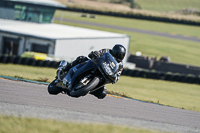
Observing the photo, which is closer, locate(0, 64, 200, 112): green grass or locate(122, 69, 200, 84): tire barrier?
locate(0, 64, 200, 112): green grass

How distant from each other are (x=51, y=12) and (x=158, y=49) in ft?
54.4

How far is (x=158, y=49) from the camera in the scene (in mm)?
47344

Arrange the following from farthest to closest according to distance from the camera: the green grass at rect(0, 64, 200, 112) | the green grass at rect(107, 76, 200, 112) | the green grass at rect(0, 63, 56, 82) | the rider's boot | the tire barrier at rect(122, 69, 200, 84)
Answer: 1. the tire barrier at rect(122, 69, 200, 84)
2. the green grass at rect(0, 63, 56, 82)
3. the green grass at rect(0, 64, 200, 112)
4. the green grass at rect(107, 76, 200, 112)
5. the rider's boot

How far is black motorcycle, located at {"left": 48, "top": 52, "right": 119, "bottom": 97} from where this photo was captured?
7621 mm

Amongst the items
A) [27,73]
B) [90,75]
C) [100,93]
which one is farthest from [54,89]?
[27,73]

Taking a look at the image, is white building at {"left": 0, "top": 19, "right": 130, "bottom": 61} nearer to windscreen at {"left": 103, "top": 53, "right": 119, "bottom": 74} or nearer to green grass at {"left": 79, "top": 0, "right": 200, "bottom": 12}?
windscreen at {"left": 103, "top": 53, "right": 119, "bottom": 74}

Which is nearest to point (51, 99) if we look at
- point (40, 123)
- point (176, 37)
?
point (40, 123)

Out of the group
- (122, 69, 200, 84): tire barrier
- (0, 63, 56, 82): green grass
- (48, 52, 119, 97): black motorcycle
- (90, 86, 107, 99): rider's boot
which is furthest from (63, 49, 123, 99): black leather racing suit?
(122, 69, 200, 84): tire barrier

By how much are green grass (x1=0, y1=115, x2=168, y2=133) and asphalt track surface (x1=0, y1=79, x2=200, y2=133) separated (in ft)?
1.29

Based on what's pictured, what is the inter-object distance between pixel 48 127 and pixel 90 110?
7.81ft

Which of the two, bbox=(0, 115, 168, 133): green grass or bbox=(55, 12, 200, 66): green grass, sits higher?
bbox=(0, 115, 168, 133): green grass

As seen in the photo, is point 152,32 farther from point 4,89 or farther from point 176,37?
point 4,89

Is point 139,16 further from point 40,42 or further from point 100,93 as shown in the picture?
point 100,93

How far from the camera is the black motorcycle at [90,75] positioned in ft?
25.0
